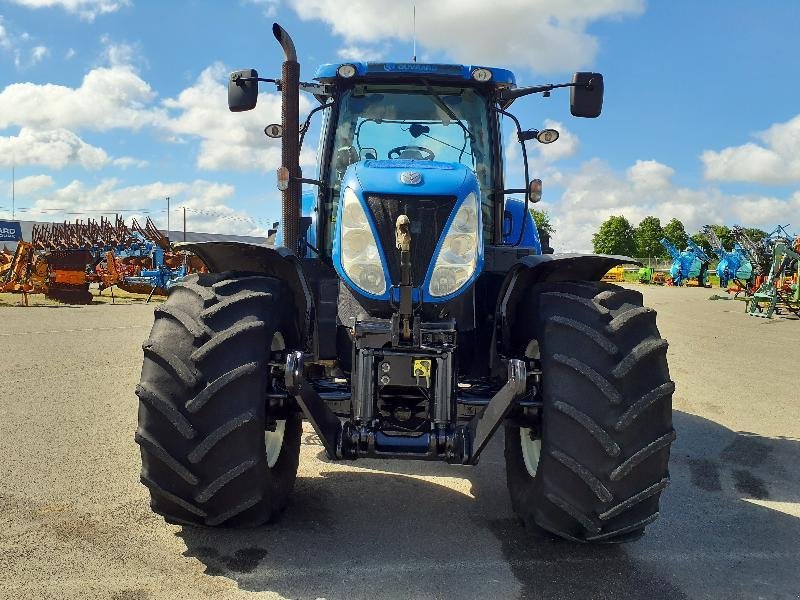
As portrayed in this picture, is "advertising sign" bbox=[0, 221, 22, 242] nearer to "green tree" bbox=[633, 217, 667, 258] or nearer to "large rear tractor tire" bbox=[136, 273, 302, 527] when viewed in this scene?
"large rear tractor tire" bbox=[136, 273, 302, 527]

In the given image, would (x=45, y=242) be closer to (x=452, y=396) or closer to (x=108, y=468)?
(x=108, y=468)

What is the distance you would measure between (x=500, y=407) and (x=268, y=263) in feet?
5.27

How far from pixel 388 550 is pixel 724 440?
373cm

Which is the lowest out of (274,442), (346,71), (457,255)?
(274,442)

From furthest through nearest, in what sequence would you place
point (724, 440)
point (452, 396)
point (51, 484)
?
1. point (724, 440)
2. point (51, 484)
3. point (452, 396)

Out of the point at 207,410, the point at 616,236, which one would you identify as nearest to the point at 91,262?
the point at 207,410

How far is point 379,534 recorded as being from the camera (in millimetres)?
3680

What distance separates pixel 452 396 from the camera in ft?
10.8

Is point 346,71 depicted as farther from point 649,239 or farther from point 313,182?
point 649,239

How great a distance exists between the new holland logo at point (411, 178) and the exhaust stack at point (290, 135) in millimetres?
1220

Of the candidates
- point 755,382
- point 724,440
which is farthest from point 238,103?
point 755,382

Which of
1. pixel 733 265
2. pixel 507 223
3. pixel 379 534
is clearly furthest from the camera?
pixel 733 265

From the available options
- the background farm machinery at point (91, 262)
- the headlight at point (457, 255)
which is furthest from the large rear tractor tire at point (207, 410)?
the background farm machinery at point (91, 262)

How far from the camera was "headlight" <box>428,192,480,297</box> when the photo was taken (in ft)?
11.8
